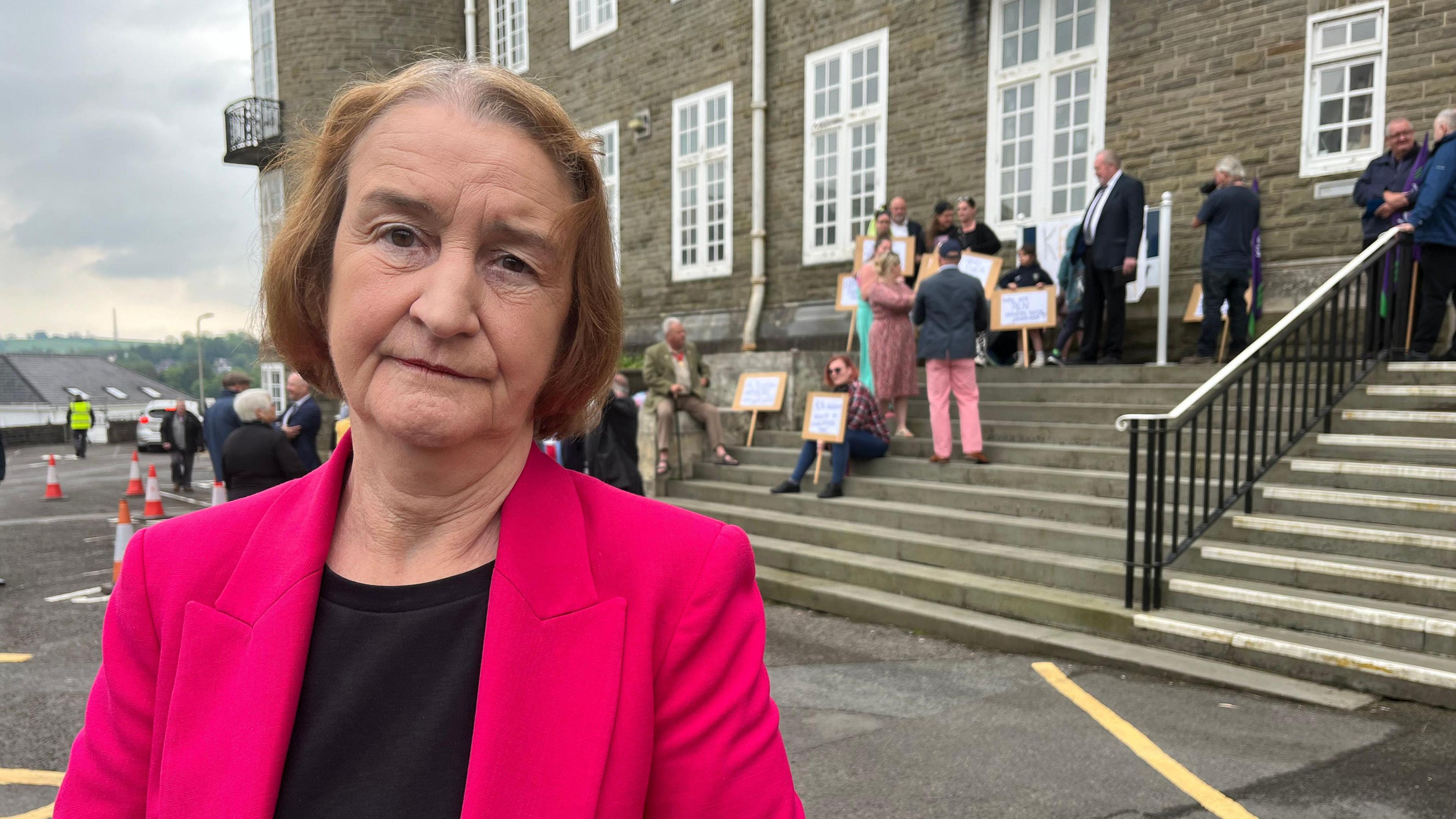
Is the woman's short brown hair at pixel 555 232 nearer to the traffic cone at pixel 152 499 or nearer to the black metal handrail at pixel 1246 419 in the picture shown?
the black metal handrail at pixel 1246 419

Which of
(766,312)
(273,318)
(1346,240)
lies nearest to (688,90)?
(766,312)

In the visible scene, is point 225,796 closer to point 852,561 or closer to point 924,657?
point 924,657

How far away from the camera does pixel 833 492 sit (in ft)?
28.5

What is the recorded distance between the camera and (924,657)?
225 inches

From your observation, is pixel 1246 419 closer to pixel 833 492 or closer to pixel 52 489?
pixel 833 492

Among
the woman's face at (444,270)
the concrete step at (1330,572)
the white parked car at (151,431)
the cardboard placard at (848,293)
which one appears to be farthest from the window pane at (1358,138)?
the white parked car at (151,431)

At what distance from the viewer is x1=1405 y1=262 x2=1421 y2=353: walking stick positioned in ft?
24.6

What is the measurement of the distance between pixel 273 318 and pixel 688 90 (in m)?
16.1

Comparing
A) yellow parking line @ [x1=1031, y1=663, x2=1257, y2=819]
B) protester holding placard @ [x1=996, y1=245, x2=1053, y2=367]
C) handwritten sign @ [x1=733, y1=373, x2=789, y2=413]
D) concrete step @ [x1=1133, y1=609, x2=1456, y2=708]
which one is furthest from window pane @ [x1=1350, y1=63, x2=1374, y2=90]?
yellow parking line @ [x1=1031, y1=663, x2=1257, y2=819]

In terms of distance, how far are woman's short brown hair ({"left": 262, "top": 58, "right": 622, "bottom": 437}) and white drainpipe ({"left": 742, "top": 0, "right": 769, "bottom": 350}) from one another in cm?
1366

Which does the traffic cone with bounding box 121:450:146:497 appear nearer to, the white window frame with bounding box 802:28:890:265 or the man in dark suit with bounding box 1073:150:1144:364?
the white window frame with bounding box 802:28:890:265

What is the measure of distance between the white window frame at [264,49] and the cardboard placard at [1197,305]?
69.9 feet

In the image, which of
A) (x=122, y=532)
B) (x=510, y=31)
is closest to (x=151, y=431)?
(x=510, y=31)

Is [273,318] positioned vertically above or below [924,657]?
above
